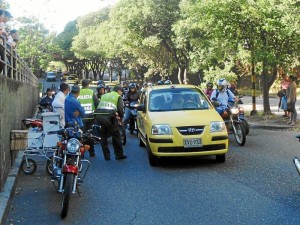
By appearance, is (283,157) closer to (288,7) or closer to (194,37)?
(288,7)

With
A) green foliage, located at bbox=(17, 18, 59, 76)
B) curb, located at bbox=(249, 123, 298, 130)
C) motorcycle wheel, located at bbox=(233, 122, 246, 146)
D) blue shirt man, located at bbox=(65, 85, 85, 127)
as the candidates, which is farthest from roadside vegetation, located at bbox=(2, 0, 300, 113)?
blue shirt man, located at bbox=(65, 85, 85, 127)

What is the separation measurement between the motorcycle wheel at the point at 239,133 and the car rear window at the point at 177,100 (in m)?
1.76

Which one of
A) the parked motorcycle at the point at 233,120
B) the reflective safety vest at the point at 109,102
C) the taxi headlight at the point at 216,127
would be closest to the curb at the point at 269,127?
the parked motorcycle at the point at 233,120

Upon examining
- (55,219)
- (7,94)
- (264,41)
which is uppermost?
(264,41)

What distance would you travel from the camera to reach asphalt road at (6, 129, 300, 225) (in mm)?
5980

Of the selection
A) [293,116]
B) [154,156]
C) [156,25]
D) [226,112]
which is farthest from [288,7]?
[156,25]

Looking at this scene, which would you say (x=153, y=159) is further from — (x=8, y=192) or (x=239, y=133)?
(x=239, y=133)

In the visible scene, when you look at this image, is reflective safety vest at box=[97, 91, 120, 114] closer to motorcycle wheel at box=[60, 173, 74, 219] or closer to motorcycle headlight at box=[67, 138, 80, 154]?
motorcycle headlight at box=[67, 138, 80, 154]

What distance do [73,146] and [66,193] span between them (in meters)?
0.82

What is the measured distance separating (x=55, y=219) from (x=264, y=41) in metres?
13.7

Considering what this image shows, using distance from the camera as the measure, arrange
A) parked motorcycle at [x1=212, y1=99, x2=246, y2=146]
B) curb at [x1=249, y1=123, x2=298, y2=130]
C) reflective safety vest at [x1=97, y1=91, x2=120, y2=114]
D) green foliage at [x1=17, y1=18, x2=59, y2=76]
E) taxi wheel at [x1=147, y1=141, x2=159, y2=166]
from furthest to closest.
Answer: green foliage at [x1=17, y1=18, x2=59, y2=76] < curb at [x1=249, y1=123, x2=298, y2=130] < parked motorcycle at [x1=212, y1=99, x2=246, y2=146] < reflective safety vest at [x1=97, y1=91, x2=120, y2=114] < taxi wheel at [x1=147, y1=141, x2=159, y2=166]

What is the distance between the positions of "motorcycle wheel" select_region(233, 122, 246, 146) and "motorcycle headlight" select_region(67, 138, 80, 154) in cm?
623

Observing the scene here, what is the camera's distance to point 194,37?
3334 centimetres

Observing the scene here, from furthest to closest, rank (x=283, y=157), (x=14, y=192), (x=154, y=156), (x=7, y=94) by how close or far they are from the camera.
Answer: (x=283, y=157), (x=154, y=156), (x=7, y=94), (x=14, y=192)
